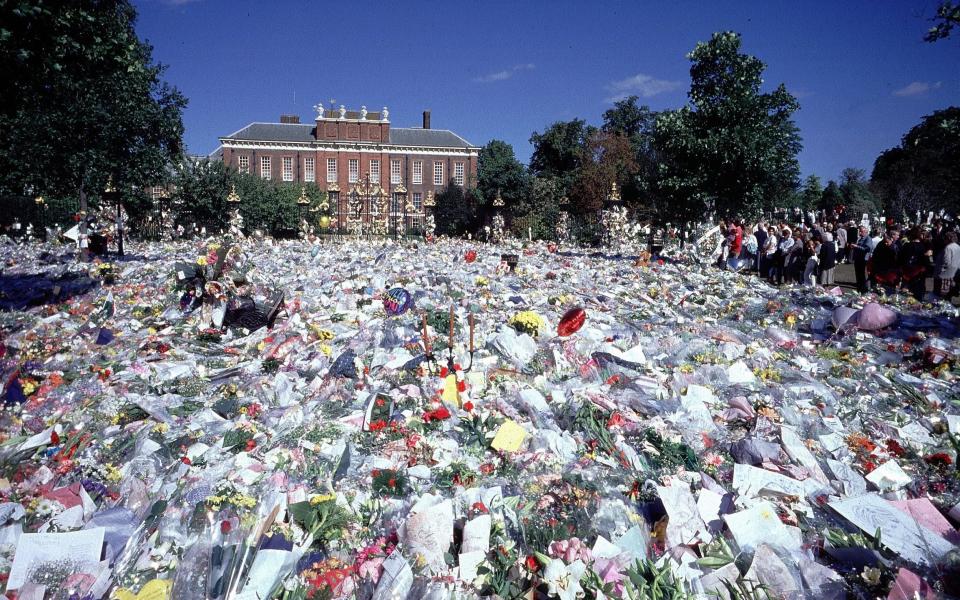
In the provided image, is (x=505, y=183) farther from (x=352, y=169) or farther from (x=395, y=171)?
(x=352, y=169)

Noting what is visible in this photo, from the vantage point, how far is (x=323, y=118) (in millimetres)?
46531

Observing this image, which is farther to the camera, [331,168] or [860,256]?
[331,168]

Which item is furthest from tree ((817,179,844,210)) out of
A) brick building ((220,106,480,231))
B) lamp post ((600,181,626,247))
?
lamp post ((600,181,626,247))

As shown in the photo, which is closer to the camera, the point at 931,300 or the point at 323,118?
the point at 931,300

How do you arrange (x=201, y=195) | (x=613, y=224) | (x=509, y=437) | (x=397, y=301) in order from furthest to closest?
1. (x=201, y=195)
2. (x=613, y=224)
3. (x=397, y=301)
4. (x=509, y=437)

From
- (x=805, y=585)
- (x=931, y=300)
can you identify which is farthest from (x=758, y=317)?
(x=805, y=585)

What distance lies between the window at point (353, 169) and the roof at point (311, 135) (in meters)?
3.56

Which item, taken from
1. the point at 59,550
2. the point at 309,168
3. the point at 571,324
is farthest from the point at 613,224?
the point at 309,168

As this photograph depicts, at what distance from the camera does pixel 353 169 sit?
4775 cm

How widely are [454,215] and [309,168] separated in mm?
19586

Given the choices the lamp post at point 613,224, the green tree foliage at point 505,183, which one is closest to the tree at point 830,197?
the green tree foliage at point 505,183

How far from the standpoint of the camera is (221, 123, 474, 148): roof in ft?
153

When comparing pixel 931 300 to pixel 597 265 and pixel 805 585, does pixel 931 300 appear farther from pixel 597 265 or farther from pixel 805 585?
pixel 805 585

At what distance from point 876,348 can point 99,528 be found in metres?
7.77
